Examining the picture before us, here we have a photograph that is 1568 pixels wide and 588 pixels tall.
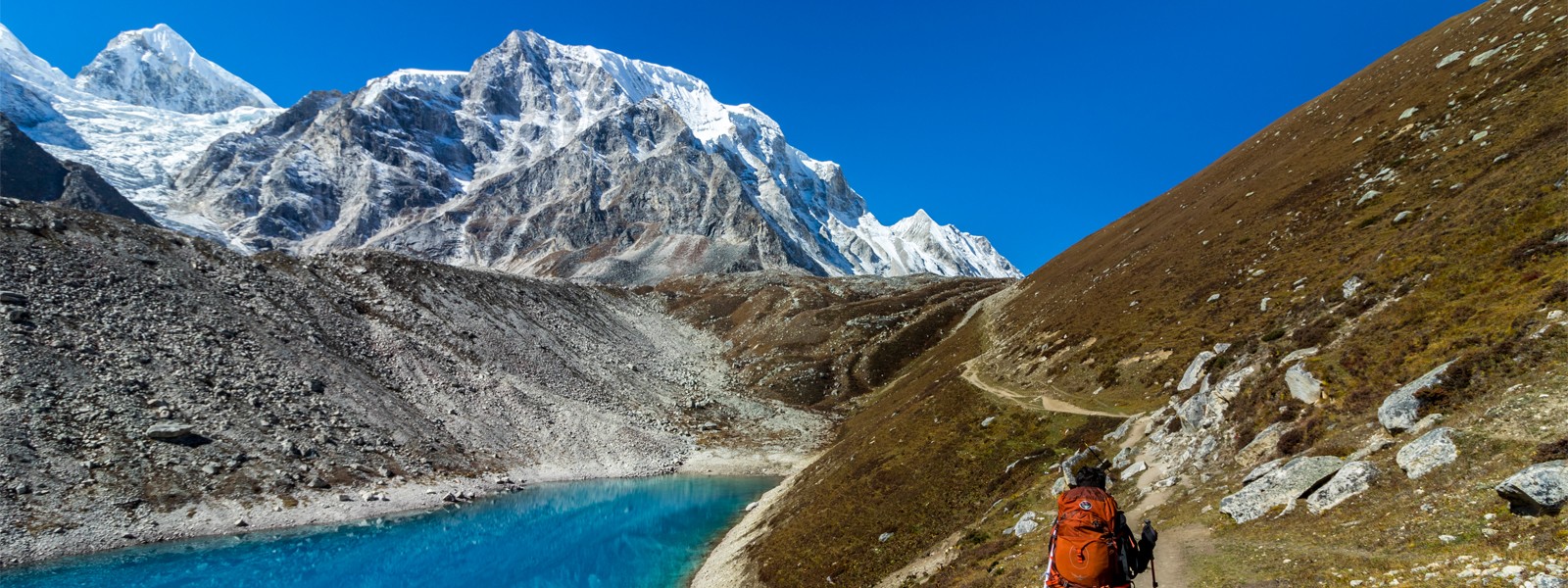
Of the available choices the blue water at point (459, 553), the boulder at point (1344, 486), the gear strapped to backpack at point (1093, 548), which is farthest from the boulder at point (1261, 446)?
the blue water at point (459, 553)

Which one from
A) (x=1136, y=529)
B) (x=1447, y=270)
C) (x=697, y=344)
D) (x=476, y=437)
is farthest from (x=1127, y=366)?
(x=697, y=344)

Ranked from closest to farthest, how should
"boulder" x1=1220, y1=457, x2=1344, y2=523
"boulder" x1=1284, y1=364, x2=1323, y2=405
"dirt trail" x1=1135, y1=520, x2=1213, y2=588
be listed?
"dirt trail" x1=1135, y1=520, x2=1213, y2=588 → "boulder" x1=1220, y1=457, x2=1344, y2=523 → "boulder" x1=1284, y1=364, x2=1323, y2=405

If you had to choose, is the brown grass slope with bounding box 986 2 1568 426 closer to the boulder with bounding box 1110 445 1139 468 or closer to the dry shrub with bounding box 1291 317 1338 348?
the dry shrub with bounding box 1291 317 1338 348

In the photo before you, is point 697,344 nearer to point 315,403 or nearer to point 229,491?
point 315,403

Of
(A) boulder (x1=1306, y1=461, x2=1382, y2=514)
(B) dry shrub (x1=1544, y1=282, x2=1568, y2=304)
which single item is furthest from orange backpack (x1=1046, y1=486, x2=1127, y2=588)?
(B) dry shrub (x1=1544, y1=282, x2=1568, y2=304)

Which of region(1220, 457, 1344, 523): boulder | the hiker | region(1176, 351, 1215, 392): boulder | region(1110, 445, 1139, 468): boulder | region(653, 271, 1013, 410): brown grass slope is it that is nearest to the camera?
the hiker
